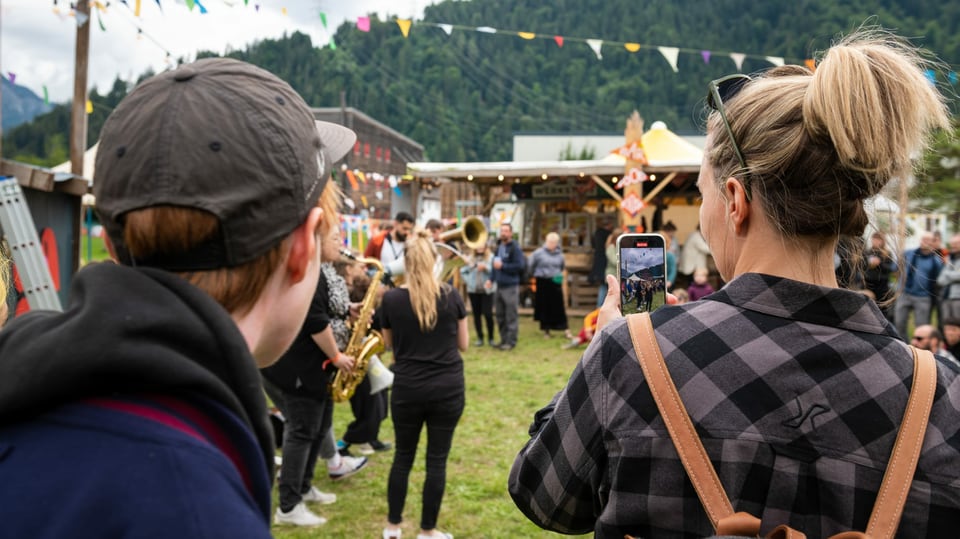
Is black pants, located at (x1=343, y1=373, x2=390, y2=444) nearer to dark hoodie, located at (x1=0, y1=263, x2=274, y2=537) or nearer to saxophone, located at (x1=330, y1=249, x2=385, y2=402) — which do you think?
saxophone, located at (x1=330, y1=249, x2=385, y2=402)

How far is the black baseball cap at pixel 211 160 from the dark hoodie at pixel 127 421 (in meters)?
0.10

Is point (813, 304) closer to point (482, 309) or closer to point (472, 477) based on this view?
point (472, 477)

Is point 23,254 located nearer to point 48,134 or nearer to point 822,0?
point 48,134

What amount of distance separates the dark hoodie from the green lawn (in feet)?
13.6

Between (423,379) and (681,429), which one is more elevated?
(681,429)

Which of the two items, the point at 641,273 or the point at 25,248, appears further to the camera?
the point at 25,248

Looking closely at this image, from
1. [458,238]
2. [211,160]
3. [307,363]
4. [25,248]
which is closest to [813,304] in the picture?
[211,160]

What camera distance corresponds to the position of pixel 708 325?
1.23 metres

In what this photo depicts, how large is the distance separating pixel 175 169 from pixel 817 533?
1.10m

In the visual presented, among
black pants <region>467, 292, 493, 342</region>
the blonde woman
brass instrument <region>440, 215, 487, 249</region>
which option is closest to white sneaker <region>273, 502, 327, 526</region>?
the blonde woman

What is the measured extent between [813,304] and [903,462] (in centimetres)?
28

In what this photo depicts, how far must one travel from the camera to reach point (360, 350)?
5.27 meters

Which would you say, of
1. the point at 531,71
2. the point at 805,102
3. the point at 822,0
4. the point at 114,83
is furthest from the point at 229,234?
the point at 531,71

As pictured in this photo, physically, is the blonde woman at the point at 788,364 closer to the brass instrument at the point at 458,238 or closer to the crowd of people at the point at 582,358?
the crowd of people at the point at 582,358
